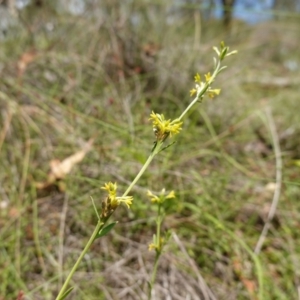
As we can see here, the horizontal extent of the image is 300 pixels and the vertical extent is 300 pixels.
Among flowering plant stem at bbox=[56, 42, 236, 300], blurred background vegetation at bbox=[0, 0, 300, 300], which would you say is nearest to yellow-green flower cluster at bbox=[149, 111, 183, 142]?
flowering plant stem at bbox=[56, 42, 236, 300]

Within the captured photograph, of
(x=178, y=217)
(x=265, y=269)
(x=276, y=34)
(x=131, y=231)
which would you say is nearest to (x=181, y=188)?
(x=178, y=217)

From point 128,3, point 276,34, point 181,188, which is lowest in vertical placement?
point 276,34

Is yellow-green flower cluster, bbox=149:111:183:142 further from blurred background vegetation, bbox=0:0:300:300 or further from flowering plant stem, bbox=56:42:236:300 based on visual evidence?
blurred background vegetation, bbox=0:0:300:300

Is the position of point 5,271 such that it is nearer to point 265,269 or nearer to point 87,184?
point 87,184

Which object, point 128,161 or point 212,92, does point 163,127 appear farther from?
point 128,161

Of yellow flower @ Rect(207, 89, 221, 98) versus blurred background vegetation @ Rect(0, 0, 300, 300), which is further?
blurred background vegetation @ Rect(0, 0, 300, 300)

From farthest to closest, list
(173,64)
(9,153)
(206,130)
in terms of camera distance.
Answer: (173,64) < (206,130) < (9,153)

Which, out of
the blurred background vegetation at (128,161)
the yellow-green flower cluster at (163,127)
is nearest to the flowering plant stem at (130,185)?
the yellow-green flower cluster at (163,127)

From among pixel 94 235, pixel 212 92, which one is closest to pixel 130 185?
pixel 94 235

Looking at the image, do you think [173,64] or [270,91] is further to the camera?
[270,91]
